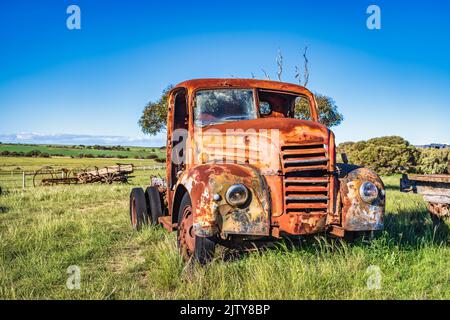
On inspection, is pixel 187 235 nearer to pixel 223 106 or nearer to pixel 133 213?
pixel 223 106

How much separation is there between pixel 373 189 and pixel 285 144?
114 centimetres

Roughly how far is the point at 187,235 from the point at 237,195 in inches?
37.2

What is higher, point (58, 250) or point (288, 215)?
point (288, 215)

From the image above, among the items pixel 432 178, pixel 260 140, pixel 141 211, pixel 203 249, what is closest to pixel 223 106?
pixel 260 140

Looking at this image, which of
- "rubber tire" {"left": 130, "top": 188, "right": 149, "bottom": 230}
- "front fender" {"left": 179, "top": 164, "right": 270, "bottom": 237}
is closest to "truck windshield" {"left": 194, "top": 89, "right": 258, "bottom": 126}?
"front fender" {"left": 179, "top": 164, "right": 270, "bottom": 237}

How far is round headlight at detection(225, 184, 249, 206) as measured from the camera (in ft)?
12.7

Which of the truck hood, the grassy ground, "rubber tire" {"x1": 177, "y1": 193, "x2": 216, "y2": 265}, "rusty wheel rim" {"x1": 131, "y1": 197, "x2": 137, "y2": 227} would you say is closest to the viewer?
the grassy ground

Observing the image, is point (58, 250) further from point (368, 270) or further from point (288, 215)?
point (368, 270)

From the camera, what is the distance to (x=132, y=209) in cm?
773

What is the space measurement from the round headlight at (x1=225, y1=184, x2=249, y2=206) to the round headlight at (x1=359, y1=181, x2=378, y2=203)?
4.45ft

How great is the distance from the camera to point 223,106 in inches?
206

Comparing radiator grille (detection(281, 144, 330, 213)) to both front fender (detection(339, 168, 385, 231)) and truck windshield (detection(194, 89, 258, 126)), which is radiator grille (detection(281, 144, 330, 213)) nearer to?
front fender (detection(339, 168, 385, 231))
